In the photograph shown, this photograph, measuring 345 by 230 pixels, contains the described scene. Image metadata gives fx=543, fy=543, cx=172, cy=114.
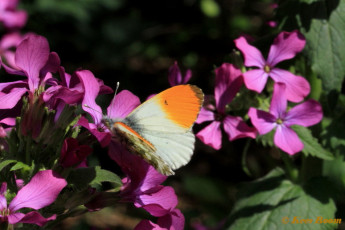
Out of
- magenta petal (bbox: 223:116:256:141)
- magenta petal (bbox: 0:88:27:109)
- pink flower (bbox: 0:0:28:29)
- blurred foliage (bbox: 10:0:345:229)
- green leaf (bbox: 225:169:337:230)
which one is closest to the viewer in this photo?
magenta petal (bbox: 0:88:27:109)

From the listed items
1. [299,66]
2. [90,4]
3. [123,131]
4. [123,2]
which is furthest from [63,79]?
[123,2]

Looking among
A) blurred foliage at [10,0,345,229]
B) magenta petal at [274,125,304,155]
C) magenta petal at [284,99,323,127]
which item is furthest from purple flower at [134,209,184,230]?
blurred foliage at [10,0,345,229]

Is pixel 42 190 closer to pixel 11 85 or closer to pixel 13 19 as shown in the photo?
pixel 11 85

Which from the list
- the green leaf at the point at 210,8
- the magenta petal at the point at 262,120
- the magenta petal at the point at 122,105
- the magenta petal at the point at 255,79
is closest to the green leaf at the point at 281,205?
the magenta petal at the point at 262,120

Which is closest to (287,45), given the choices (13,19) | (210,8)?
(210,8)

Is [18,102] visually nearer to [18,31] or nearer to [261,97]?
[261,97]

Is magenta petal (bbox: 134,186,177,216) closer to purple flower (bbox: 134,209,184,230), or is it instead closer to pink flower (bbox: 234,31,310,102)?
purple flower (bbox: 134,209,184,230)
